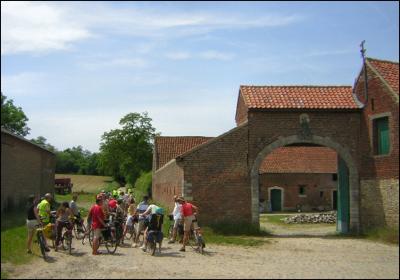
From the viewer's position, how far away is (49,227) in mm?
15383

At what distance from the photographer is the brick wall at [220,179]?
67.3ft

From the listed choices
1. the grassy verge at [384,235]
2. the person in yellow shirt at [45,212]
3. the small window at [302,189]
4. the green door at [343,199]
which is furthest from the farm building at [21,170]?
the small window at [302,189]

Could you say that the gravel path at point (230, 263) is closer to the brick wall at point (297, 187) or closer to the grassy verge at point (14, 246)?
the grassy verge at point (14, 246)

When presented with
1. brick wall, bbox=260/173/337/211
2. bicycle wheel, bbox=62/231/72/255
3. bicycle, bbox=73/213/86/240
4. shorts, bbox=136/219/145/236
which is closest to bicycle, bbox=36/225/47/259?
bicycle wheel, bbox=62/231/72/255

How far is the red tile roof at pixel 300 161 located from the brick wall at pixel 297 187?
437 millimetres

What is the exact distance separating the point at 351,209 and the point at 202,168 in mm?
6371

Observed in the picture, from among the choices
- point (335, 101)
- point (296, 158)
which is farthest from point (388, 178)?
point (296, 158)

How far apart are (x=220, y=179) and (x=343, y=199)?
18.7 ft

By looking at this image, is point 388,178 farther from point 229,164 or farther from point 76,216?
point 76,216

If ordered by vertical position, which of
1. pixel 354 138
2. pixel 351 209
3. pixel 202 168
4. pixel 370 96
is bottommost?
pixel 351 209

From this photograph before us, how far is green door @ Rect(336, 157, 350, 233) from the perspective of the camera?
21750 millimetres

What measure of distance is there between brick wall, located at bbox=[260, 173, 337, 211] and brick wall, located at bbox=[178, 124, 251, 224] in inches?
885

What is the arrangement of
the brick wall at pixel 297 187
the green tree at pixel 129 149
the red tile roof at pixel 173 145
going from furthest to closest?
the green tree at pixel 129 149 < the red tile roof at pixel 173 145 < the brick wall at pixel 297 187

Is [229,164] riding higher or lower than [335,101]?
lower
